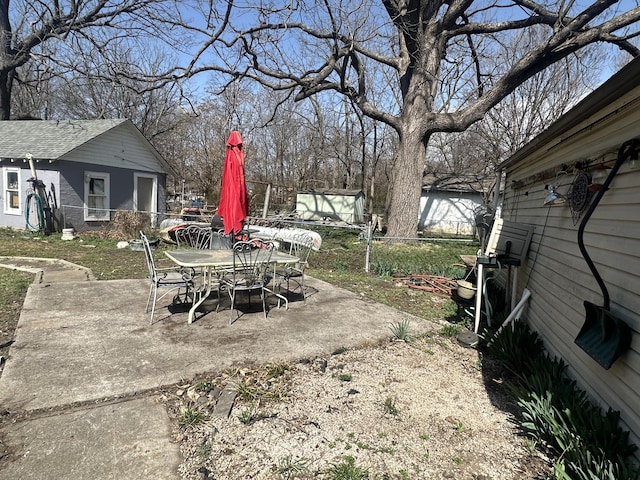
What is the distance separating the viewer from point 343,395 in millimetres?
3111

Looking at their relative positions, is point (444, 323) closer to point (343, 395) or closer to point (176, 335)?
point (343, 395)

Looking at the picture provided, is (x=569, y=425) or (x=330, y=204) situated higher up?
(x=330, y=204)

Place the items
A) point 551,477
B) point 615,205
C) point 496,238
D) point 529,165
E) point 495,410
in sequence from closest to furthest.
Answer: point 551,477 → point 615,205 → point 495,410 → point 496,238 → point 529,165

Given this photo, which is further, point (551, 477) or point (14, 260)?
point (14, 260)

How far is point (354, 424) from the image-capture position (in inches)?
107

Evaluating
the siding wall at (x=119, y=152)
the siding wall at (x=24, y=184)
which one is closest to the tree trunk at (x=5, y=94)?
the siding wall at (x=24, y=184)

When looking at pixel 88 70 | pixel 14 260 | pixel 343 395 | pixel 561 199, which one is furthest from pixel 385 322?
pixel 88 70

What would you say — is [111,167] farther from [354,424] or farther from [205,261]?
[354,424]

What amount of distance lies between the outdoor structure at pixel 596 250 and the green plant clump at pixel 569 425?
0.35 ft

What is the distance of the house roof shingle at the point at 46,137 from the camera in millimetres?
11812

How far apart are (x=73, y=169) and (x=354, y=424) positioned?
13.0 m

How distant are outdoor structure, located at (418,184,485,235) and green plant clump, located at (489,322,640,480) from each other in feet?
62.2

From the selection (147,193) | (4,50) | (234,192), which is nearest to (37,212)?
(147,193)

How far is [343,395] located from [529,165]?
513cm
